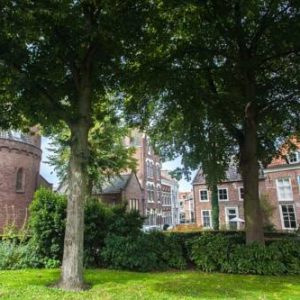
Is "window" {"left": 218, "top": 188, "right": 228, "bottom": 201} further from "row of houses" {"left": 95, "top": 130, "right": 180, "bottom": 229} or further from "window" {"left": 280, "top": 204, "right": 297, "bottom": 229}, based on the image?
"window" {"left": 280, "top": 204, "right": 297, "bottom": 229}

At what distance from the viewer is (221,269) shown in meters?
11.2

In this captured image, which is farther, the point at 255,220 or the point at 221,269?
the point at 255,220

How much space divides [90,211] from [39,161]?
16725 mm

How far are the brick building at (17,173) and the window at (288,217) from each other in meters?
24.2

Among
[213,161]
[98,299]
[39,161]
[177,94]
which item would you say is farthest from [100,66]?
[39,161]

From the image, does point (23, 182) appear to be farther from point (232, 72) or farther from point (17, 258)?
point (232, 72)

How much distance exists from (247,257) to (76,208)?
5.93 m

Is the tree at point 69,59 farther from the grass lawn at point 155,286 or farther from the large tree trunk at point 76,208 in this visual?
the grass lawn at point 155,286

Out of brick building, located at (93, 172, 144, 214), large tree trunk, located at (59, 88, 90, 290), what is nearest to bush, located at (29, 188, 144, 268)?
large tree trunk, located at (59, 88, 90, 290)

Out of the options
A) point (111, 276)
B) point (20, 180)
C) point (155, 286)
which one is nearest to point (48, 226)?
point (111, 276)

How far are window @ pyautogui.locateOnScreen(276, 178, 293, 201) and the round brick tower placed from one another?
2393 cm

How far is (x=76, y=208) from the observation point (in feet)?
28.0

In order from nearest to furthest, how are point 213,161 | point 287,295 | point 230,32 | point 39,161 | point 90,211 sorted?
point 287,295 < point 230,32 < point 90,211 < point 213,161 < point 39,161

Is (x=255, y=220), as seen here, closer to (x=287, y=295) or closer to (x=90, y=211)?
(x=287, y=295)
